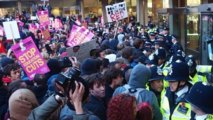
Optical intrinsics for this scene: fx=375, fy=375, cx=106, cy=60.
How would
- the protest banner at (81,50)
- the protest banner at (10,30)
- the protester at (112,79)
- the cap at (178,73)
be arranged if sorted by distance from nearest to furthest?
the cap at (178,73), the protester at (112,79), the protest banner at (81,50), the protest banner at (10,30)

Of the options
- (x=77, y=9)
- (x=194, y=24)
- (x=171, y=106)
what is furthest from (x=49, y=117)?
(x=77, y=9)

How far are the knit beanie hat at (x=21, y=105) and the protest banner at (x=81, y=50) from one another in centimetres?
470

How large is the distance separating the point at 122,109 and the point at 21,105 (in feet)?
Result: 4.53

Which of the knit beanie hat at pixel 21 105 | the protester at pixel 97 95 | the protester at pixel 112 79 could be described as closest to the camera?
the knit beanie hat at pixel 21 105

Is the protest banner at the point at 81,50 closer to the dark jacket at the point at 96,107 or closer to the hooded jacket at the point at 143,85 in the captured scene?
the hooded jacket at the point at 143,85

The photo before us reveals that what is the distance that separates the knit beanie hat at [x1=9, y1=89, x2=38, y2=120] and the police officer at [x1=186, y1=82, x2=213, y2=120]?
176 centimetres

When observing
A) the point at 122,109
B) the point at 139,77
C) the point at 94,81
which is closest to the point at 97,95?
the point at 94,81

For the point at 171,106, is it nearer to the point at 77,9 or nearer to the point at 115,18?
the point at 115,18

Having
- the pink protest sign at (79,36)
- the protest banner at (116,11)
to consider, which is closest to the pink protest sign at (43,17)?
the protest banner at (116,11)

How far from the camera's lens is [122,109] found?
319 cm

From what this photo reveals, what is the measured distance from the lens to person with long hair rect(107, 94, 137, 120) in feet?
10.4

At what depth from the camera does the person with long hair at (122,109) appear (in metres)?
3.16

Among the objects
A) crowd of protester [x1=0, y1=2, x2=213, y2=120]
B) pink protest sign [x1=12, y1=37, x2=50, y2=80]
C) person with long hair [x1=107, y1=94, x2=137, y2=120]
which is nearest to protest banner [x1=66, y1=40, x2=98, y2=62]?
pink protest sign [x1=12, y1=37, x2=50, y2=80]

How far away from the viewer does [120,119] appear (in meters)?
3.16
